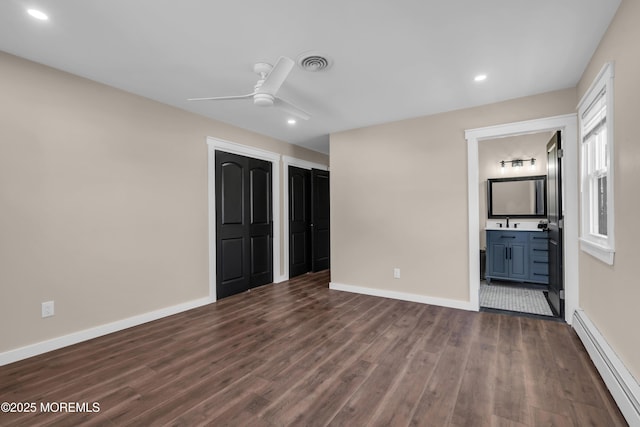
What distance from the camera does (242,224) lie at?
4.50 m

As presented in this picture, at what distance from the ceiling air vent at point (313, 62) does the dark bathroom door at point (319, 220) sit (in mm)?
3285

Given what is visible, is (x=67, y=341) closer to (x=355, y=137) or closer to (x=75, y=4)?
(x=75, y=4)

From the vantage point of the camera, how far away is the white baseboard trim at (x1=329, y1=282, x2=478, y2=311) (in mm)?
3670

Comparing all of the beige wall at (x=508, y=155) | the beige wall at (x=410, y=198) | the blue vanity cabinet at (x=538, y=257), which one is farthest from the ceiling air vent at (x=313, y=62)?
the blue vanity cabinet at (x=538, y=257)

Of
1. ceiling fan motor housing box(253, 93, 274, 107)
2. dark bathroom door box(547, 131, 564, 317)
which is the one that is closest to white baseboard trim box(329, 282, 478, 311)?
dark bathroom door box(547, 131, 564, 317)

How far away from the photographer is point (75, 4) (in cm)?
185

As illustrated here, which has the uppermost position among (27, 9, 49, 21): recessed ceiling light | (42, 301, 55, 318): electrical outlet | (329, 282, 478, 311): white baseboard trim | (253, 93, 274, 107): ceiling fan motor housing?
(27, 9, 49, 21): recessed ceiling light

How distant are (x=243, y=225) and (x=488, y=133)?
3452 mm

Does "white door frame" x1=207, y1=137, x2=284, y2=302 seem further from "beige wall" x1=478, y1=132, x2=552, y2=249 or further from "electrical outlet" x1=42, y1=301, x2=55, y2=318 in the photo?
"beige wall" x1=478, y1=132, x2=552, y2=249

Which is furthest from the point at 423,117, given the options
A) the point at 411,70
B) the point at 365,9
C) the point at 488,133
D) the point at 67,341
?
the point at 67,341

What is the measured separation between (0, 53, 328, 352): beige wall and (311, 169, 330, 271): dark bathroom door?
2.41 m

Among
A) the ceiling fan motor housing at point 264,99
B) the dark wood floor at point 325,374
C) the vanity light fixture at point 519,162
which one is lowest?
the dark wood floor at point 325,374

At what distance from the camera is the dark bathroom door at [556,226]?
10.7 feet

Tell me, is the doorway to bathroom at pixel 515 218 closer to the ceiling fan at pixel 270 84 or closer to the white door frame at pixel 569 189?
the white door frame at pixel 569 189
